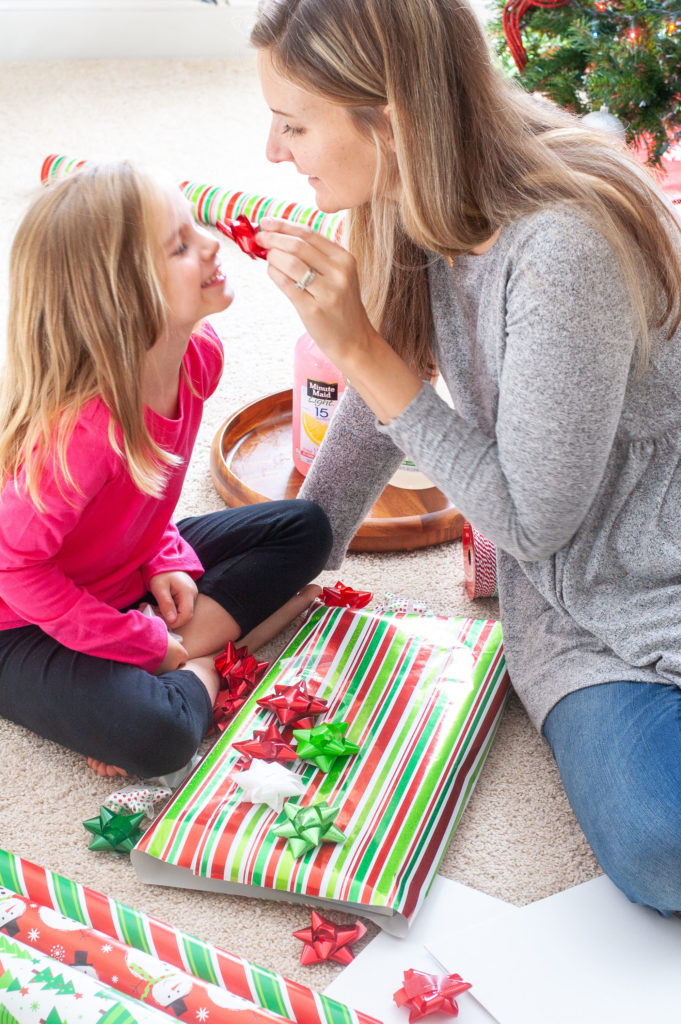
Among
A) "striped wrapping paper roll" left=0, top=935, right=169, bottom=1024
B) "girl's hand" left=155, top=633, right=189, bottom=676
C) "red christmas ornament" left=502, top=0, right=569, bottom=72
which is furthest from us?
"red christmas ornament" left=502, top=0, right=569, bottom=72

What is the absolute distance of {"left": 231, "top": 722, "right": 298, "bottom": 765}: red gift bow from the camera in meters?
1.23

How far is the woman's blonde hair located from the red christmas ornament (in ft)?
2.86

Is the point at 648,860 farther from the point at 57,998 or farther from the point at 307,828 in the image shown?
the point at 57,998

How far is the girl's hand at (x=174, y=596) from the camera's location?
54.4 inches

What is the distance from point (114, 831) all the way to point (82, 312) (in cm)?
56

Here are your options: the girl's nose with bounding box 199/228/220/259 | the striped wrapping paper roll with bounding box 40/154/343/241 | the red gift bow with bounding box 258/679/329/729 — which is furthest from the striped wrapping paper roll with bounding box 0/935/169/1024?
the striped wrapping paper roll with bounding box 40/154/343/241

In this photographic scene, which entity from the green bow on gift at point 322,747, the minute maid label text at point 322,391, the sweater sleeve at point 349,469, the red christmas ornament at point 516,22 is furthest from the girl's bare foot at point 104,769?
the red christmas ornament at point 516,22

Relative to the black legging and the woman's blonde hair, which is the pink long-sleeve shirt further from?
the woman's blonde hair

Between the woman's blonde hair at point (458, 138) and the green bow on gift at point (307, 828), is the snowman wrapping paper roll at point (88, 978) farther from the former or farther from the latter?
the woman's blonde hair at point (458, 138)

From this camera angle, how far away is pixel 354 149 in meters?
1.09

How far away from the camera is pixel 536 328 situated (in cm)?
105

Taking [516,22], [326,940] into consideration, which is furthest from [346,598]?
[516,22]

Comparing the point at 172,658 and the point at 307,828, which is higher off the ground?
the point at 172,658

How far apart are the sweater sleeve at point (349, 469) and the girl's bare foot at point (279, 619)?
6 cm
